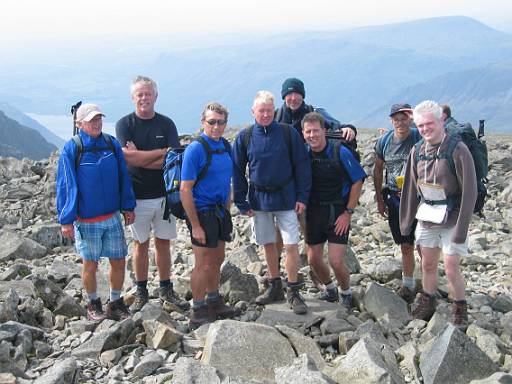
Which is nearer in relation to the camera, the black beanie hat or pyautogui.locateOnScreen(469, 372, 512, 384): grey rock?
pyautogui.locateOnScreen(469, 372, 512, 384): grey rock

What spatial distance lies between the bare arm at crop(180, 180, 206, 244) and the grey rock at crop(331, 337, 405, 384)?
2853 mm

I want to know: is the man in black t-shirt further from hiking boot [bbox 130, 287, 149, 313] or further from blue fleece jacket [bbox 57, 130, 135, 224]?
blue fleece jacket [bbox 57, 130, 135, 224]

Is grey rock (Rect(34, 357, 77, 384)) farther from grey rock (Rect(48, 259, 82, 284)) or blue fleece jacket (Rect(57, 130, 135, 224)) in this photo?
grey rock (Rect(48, 259, 82, 284))

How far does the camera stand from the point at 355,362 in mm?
6699

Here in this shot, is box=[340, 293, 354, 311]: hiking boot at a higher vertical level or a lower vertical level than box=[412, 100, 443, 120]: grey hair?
lower

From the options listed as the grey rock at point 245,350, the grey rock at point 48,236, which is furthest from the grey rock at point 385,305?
the grey rock at point 48,236

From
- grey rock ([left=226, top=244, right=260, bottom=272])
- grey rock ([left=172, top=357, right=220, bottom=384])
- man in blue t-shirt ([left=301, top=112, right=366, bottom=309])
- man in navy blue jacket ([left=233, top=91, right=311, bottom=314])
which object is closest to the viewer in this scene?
grey rock ([left=172, top=357, right=220, bottom=384])

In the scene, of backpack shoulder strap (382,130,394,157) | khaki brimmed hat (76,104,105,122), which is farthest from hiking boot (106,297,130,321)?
backpack shoulder strap (382,130,394,157)

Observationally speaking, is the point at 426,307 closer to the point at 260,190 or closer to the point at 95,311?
the point at 260,190

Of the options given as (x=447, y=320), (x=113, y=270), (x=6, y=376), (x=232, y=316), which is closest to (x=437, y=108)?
(x=447, y=320)

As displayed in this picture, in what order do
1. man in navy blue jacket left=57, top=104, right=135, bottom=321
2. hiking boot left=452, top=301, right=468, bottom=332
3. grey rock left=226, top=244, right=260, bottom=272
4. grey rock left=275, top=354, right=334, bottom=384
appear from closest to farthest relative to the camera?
1. grey rock left=275, top=354, right=334, bottom=384
2. man in navy blue jacket left=57, top=104, right=135, bottom=321
3. hiking boot left=452, top=301, right=468, bottom=332
4. grey rock left=226, top=244, right=260, bottom=272

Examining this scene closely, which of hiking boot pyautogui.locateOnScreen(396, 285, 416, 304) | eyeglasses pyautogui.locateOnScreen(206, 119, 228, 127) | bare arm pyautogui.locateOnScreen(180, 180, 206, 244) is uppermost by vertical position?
eyeglasses pyautogui.locateOnScreen(206, 119, 228, 127)

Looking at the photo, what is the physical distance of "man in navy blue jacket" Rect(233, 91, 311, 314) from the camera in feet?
29.0

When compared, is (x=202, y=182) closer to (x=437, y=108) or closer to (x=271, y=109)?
(x=271, y=109)
